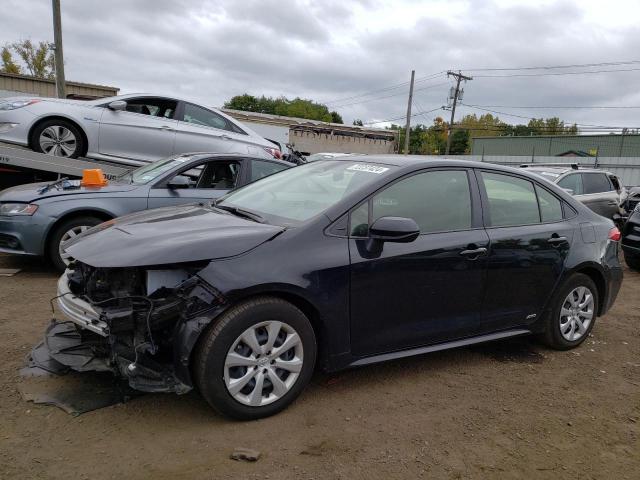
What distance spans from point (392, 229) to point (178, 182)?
3.51 metres

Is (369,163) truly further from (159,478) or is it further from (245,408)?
(159,478)

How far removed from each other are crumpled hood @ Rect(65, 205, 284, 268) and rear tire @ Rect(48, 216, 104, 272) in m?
2.38

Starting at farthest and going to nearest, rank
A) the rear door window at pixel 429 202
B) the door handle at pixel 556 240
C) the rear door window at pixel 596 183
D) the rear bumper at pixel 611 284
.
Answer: the rear door window at pixel 596 183, the rear bumper at pixel 611 284, the door handle at pixel 556 240, the rear door window at pixel 429 202

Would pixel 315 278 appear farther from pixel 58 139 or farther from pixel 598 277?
pixel 58 139

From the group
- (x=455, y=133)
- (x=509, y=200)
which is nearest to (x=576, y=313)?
(x=509, y=200)

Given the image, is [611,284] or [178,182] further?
[178,182]

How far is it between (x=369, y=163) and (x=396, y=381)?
1580mm

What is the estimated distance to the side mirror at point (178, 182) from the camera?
5789mm

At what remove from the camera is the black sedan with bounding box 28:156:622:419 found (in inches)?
107

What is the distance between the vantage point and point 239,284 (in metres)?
2.71

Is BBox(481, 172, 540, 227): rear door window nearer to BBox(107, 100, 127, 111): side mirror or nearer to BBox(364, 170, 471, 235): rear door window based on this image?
BBox(364, 170, 471, 235): rear door window

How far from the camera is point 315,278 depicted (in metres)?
2.94

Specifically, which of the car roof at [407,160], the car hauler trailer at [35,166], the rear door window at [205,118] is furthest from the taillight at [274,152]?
the car roof at [407,160]

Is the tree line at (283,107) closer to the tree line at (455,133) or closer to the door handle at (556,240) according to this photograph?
the tree line at (455,133)
